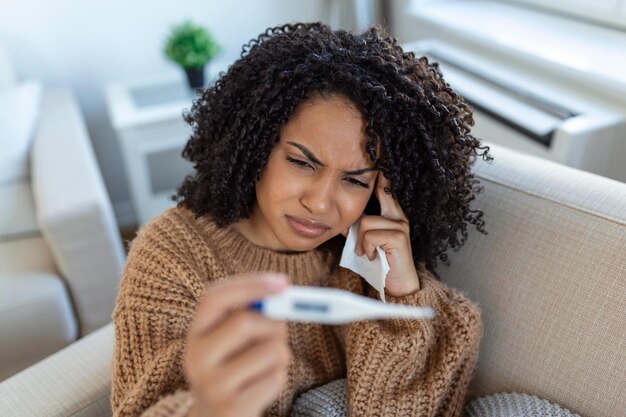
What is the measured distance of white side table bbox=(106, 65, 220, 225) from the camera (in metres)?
1.75

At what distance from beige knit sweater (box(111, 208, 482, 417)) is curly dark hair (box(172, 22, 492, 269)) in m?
0.06

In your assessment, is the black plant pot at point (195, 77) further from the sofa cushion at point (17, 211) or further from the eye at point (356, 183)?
the eye at point (356, 183)

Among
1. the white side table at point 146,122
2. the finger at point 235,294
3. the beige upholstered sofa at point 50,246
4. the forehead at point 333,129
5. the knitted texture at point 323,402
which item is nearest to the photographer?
the finger at point 235,294

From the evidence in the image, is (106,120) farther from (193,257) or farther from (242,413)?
(242,413)

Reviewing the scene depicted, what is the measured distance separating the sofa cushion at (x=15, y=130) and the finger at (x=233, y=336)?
130 centimetres

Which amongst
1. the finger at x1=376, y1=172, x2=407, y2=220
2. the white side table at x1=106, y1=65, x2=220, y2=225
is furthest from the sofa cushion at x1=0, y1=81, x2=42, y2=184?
the finger at x1=376, y1=172, x2=407, y2=220

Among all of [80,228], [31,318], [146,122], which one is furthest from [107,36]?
Result: [31,318]

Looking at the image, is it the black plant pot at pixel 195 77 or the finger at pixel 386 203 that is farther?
the black plant pot at pixel 195 77

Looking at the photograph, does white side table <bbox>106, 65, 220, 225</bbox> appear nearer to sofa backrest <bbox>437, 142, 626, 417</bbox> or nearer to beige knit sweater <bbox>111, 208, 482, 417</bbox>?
beige knit sweater <bbox>111, 208, 482, 417</bbox>

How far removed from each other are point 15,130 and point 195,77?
22.5 inches

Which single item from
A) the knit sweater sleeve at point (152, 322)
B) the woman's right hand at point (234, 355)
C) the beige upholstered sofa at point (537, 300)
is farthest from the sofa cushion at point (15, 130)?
the woman's right hand at point (234, 355)

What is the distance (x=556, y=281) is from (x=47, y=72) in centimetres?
186

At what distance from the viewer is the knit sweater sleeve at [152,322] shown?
2.41 ft

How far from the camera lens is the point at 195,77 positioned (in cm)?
189
